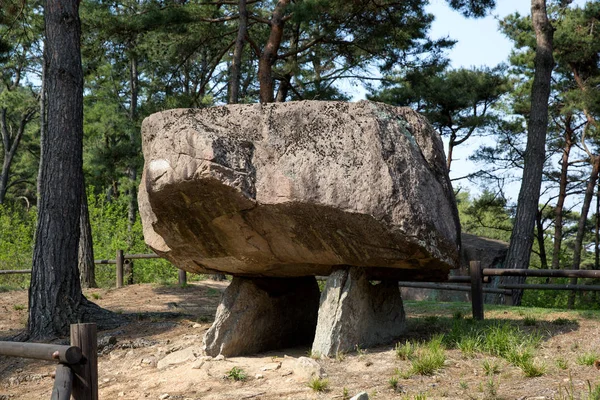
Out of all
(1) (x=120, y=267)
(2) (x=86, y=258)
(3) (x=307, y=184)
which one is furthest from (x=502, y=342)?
(1) (x=120, y=267)

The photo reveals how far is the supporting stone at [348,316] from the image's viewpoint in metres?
5.62

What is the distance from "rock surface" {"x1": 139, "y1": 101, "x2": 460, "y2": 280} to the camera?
16.6 ft

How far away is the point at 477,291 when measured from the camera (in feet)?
24.5

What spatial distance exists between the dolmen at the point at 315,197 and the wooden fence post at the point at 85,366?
168cm

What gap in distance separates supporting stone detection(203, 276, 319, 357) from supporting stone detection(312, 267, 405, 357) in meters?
0.87

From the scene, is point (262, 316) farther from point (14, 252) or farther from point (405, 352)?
point (14, 252)

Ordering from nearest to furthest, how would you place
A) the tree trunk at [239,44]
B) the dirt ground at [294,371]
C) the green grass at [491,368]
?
the dirt ground at [294,371]
the green grass at [491,368]
the tree trunk at [239,44]

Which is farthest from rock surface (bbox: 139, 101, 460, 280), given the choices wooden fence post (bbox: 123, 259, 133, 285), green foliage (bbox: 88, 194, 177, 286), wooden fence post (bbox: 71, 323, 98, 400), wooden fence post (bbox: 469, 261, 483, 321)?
green foliage (bbox: 88, 194, 177, 286)

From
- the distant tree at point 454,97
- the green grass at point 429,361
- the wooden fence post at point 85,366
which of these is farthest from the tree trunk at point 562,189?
the wooden fence post at point 85,366

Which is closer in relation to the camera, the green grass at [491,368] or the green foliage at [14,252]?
the green grass at [491,368]

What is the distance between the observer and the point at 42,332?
24.2ft

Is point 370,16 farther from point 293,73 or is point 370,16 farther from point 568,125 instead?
point 568,125

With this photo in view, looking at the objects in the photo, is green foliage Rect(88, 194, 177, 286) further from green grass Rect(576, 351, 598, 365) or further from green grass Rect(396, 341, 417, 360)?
green grass Rect(576, 351, 598, 365)

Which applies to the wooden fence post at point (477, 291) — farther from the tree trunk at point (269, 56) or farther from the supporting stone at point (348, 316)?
the tree trunk at point (269, 56)
